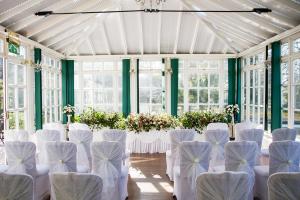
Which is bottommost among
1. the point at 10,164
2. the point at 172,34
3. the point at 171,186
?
the point at 171,186

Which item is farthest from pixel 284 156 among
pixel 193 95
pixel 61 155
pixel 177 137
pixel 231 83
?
pixel 193 95

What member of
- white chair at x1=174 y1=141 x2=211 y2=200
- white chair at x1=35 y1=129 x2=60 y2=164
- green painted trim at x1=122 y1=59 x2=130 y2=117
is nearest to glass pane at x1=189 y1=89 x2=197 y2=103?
green painted trim at x1=122 y1=59 x2=130 y2=117

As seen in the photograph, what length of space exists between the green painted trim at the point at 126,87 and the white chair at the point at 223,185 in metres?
10.0

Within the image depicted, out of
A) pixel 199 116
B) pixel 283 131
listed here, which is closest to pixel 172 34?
pixel 199 116

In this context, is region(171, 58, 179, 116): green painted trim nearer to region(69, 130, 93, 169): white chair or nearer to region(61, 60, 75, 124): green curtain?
region(61, 60, 75, 124): green curtain

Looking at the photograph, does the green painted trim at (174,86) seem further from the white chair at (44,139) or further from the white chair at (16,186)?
the white chair at (16,186)

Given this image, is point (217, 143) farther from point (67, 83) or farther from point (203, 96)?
point (67, 83)

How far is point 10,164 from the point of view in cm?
499

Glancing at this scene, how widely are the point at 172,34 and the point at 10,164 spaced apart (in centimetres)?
854

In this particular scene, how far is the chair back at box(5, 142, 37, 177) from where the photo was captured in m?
4.88

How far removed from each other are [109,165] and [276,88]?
572 centimetres

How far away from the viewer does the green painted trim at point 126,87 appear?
12984mm

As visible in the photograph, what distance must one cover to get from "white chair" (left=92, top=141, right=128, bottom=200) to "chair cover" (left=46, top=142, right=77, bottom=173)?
1.11ft

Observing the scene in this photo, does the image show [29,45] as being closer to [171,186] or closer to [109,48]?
[109,48]
